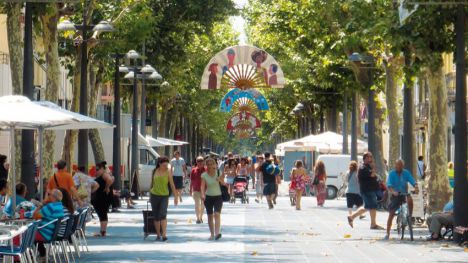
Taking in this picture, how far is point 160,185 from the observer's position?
27.8 meters

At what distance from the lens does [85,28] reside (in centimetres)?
3656

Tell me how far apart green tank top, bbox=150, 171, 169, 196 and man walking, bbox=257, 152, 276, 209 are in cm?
1661

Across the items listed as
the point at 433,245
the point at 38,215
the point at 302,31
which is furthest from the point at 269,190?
Result: the point at 38,215

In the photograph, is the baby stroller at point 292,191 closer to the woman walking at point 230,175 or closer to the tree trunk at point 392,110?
the woman walking at point 230,175

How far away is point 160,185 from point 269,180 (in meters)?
17.3

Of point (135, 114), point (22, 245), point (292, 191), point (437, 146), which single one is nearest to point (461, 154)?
point (437, 146)

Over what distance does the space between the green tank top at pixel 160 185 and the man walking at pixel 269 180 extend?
16609mm

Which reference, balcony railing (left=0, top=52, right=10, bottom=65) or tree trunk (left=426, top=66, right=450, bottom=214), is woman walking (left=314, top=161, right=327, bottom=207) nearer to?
tree trunk (left=426, top=66, right=450, bottom=214)

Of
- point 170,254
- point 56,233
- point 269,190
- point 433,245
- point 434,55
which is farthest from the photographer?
point 269,190

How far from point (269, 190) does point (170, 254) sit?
21.7 metres

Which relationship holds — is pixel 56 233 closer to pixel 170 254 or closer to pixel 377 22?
pixel 170 254

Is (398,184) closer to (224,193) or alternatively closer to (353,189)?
(224,193)

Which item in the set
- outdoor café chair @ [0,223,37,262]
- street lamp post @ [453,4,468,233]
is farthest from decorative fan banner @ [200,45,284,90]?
outdoor café chair @ [0,223,37,262]

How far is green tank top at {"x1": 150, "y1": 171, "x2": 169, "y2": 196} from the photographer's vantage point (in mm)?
27750
